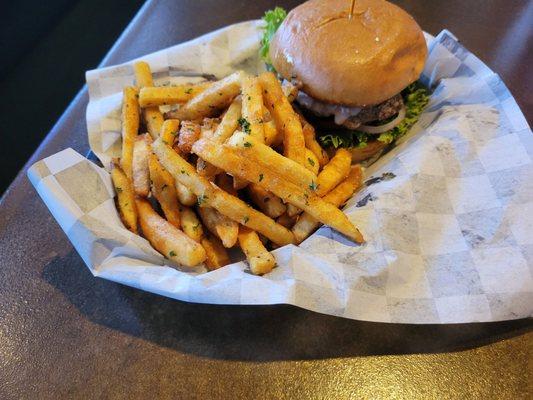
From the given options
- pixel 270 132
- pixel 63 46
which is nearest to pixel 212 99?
pixel 270 132

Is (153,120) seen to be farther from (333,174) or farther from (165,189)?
(333,174)

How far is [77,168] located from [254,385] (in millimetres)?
978

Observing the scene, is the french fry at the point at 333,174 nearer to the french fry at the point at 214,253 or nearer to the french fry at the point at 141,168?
the french fry at the point at 214,253

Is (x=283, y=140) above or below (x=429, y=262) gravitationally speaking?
above

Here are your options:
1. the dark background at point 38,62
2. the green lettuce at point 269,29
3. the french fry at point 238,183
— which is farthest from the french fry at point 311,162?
the dark background at point 38,62

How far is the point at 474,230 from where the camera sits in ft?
4.50

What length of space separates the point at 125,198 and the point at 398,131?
1231 millimetres

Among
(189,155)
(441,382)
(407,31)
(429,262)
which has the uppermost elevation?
(407,31)

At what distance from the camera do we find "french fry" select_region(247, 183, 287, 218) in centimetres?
149

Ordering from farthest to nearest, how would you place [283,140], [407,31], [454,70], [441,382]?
1. [454,70]
2. [407,31]
3. [283,140]
4. [441,382]

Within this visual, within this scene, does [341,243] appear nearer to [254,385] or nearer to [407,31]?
[254,385]

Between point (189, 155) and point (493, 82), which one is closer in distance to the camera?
point (189, 155)

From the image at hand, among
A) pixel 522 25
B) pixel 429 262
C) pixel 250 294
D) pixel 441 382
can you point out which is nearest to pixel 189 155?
pixel 250 294

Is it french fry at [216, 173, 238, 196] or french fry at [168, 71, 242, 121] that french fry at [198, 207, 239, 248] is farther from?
french fry at [168, 71, 242, 121]
